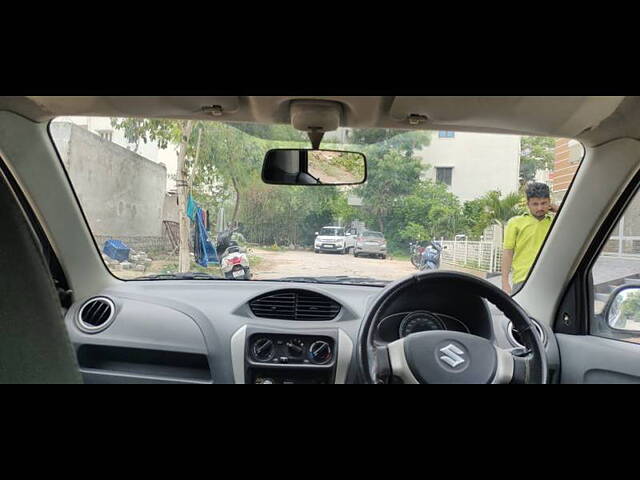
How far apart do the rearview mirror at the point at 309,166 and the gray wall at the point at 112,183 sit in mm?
1442

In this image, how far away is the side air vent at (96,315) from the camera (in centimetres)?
302

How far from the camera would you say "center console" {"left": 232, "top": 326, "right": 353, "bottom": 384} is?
9.21 feet

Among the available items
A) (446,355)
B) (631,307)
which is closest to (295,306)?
(446,355)

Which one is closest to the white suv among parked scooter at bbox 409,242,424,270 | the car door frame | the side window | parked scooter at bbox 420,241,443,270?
parked scooter at bbox 409,242,424,270

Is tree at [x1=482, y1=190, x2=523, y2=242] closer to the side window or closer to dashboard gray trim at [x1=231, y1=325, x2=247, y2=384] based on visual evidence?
the side window

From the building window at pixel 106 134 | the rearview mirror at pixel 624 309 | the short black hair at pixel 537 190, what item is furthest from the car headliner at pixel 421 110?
the rearview mirror at pixel 624 309

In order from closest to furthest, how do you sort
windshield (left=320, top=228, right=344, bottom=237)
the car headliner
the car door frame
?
the car headliner, the car door frame, windshield (left=320, top=228, right=344, bottom=237)

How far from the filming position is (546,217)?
306 cm

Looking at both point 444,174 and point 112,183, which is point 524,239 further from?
point 112,183

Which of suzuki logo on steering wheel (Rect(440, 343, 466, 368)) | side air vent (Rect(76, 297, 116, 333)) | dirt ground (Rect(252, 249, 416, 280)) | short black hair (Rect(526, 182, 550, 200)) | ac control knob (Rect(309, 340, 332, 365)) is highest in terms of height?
short black hair (Rect(526, 182, 550, 200))

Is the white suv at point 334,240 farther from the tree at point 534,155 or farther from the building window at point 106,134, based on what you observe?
the building window at point 106,134

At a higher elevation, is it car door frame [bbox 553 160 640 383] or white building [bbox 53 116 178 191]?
white building [bbox 53 116 178 191]

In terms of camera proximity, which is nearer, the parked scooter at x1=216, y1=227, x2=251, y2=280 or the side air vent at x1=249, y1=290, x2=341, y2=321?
the side air vent at x1=249, y1=290, x2=341, y2=321

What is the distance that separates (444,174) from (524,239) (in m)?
0.79
